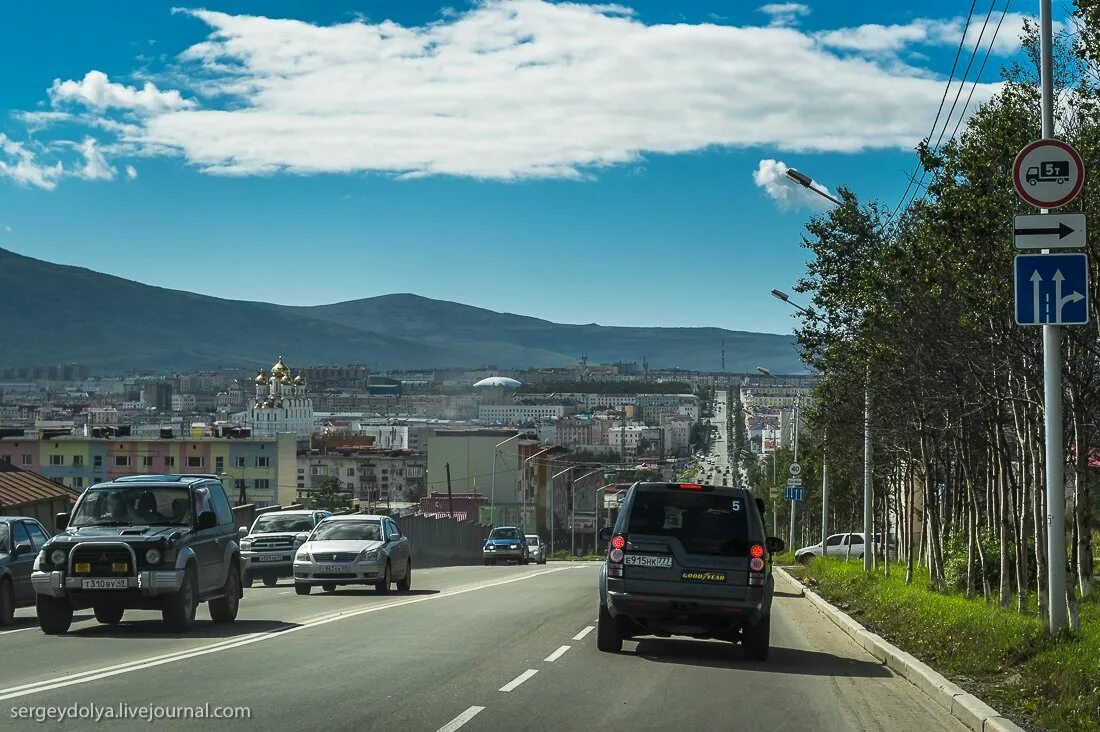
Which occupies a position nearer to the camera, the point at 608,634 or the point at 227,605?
the point at 608,634

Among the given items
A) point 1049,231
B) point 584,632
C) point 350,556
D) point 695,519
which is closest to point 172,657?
point 695,519

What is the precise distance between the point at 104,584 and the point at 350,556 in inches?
395

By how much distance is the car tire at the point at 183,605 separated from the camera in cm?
1783

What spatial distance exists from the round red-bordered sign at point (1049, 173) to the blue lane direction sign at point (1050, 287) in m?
0.60

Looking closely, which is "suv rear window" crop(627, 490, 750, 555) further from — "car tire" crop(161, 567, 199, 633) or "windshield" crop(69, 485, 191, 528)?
"windshield" crop(69, 485, 191, 528)

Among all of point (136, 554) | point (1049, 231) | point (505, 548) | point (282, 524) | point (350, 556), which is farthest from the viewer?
point (505, 548)

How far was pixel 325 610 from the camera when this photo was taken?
22.5 metres

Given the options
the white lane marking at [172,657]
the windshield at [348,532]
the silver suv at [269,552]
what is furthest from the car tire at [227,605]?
the silver suv at [269,552]

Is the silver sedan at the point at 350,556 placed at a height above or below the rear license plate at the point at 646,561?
below

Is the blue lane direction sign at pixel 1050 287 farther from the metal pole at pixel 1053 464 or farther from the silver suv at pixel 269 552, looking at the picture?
the silver suv at pixel 269 552

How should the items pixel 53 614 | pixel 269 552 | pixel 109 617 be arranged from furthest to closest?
pixel 269 552 → pixel 109 617 → pixel 53 614

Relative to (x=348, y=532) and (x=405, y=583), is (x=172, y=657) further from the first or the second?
(x=405, y=583)

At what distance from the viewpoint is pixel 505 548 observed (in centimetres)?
6112

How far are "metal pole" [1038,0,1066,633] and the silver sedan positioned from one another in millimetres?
16000
